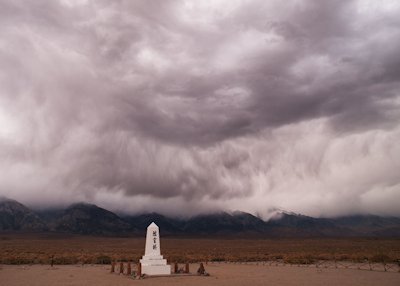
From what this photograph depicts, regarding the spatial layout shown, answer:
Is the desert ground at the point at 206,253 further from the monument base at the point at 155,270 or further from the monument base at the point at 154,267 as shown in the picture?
the monument base at the point at 155,270

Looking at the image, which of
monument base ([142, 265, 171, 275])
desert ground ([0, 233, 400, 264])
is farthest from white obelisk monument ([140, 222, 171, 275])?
desert ground ([0, 233, 400, 264])

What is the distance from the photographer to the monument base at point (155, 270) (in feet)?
116

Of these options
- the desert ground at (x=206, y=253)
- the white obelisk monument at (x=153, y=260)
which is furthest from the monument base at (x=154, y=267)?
the desert ground at (x=206, y=253)

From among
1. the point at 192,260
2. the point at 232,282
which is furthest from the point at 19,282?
the point at 192,260

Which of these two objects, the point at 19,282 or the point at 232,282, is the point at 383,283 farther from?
the point at 19,282

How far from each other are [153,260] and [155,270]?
41.5 inches

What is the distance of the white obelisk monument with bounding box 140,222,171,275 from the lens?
35.5 metres

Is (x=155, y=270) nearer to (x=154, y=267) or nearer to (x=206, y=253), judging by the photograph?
(x=154, y=267)

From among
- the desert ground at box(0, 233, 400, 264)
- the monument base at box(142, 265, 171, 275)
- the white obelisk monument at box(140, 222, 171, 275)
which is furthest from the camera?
the desert ground at box(0, 233, 400, 264)

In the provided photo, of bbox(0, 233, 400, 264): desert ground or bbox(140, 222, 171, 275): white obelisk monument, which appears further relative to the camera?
bbox(0, 233, 400, 264): desert ground

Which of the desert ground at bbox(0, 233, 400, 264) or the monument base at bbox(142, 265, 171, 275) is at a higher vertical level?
the desert ground at bbox(0, 233, 400, 264)

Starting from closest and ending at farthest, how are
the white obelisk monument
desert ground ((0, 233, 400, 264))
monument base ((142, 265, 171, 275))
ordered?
1. monument base ((142, 265, 171, 275))
2. the white obelisk monument
3. desert ground ((0, 233, 400, 264))

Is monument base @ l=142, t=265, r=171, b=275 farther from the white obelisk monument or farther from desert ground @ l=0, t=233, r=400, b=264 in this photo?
desert ground @ l=0, t=233, r=400, b=264

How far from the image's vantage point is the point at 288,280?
30.3 m
